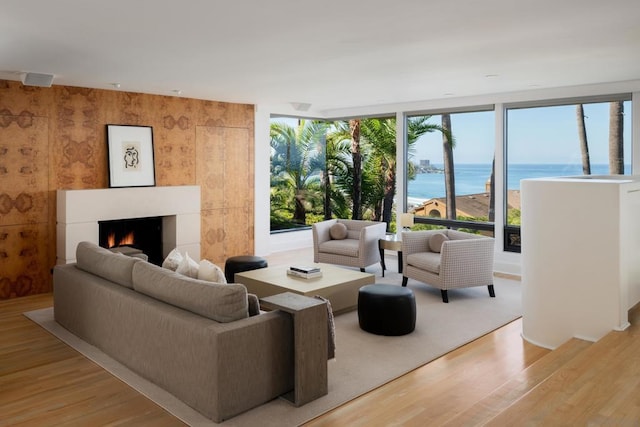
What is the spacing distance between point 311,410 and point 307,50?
2.91 m

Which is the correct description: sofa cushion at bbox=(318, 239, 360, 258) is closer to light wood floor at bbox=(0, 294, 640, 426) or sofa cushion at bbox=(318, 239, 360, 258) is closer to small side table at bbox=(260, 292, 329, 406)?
light wood floor at bbox=(0, 294, 640, 426)

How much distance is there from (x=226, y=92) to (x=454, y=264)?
3.80 metres

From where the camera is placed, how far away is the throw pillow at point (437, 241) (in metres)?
6.46

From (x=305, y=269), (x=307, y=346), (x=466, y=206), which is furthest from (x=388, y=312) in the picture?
(x=466, y=206)

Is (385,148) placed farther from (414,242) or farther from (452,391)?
(452,391)

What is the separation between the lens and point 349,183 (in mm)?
10328

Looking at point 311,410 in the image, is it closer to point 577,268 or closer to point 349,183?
point 577,268

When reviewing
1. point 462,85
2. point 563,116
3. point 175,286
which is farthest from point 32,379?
point 563,116

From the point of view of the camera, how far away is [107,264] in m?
4.35

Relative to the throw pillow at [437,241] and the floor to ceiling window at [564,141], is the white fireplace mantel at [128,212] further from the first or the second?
the floor to ceiling window at [564,141]

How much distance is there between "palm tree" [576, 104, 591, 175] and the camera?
6.91 m

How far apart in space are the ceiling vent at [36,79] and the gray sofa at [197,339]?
278 centimetres

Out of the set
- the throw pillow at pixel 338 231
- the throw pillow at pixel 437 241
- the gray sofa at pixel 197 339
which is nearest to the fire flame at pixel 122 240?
the throw pillow at pixel 338 231

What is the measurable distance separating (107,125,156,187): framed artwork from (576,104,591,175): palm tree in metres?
5.88
